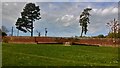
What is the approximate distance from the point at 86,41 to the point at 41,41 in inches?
327

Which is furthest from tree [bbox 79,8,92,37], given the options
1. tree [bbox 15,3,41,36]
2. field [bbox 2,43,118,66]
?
field [bbox 2,43,118,66]

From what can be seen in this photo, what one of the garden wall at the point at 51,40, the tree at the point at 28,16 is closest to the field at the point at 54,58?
the garden wall at the point at 51,40

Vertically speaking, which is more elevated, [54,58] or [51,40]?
[51,40]

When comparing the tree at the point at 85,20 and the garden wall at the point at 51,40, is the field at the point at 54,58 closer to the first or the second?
the garden wall at the point at 51,40

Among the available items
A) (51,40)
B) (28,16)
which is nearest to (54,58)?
(51,40)

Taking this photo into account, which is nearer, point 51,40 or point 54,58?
point 54,58

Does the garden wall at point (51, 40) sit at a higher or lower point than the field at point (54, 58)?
higher

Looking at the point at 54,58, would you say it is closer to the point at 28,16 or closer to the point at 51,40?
the point at 51,40

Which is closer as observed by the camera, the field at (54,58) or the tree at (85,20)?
the field at (54,58)

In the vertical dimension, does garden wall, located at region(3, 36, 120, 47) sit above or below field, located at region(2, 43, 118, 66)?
above

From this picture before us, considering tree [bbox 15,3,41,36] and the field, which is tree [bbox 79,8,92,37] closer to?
tree [bbox 15,3,41,36]

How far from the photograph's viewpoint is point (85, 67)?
15000mm

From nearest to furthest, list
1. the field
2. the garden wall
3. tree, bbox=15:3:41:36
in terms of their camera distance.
A: the field, the garden wall, tree, bbox=15:3:41:36

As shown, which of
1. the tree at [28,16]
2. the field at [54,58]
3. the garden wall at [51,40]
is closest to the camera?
the field at [54,58]
